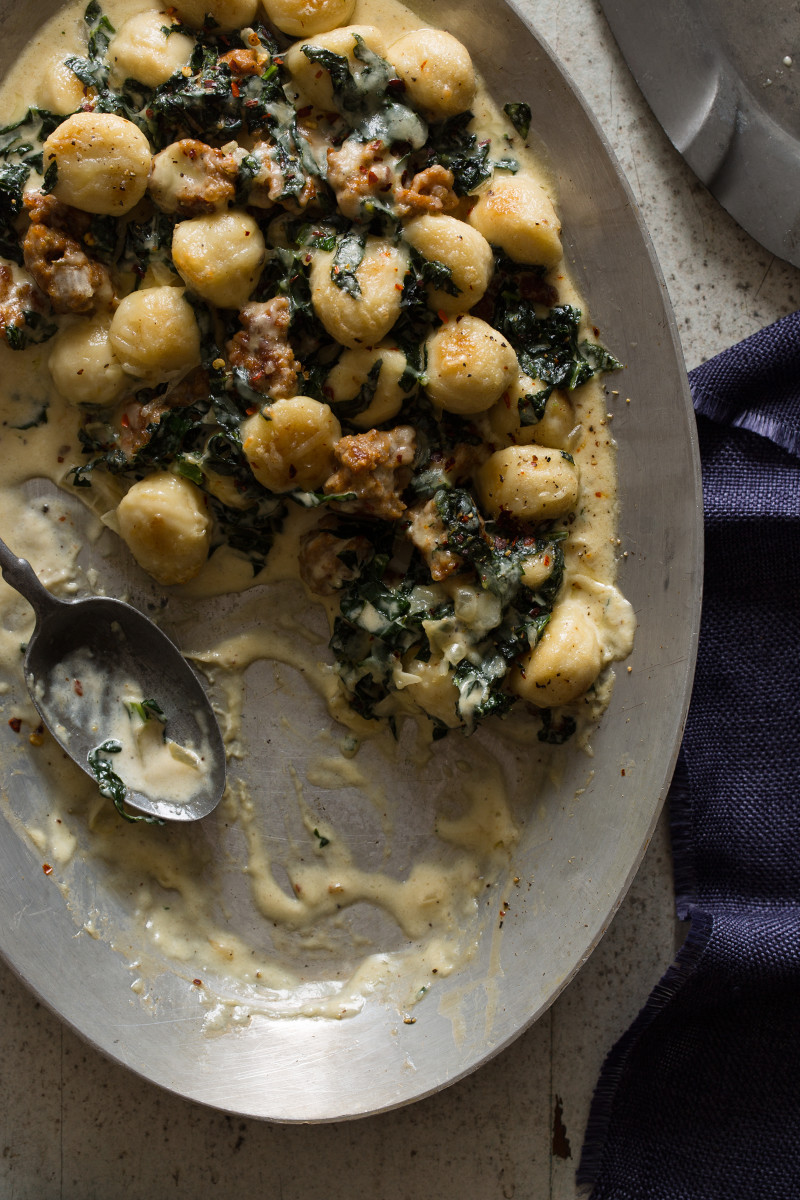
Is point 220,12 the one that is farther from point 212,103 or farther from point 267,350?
point 267,350

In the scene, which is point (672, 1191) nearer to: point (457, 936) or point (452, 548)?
point (457, 936)

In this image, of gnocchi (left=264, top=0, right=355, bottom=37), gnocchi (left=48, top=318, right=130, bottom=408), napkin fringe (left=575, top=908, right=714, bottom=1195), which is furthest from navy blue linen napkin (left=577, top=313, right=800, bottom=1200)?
gnocchi (left=48, top=318, right=130, bottom=408)

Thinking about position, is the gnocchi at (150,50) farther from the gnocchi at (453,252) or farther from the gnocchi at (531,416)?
the gnocchi at (531,416)

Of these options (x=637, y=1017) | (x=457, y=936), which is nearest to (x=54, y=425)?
(x=457, y=936)

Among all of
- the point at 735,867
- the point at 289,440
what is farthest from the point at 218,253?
the point at 735,867

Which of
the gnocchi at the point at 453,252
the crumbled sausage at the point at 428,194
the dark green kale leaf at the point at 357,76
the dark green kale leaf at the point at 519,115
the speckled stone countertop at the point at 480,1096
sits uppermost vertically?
the dark green kale leaf at the point at 519,115

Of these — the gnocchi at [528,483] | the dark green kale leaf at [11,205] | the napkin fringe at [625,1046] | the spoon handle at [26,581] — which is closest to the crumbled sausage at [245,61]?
the dark green kale leaf at [11,205]
